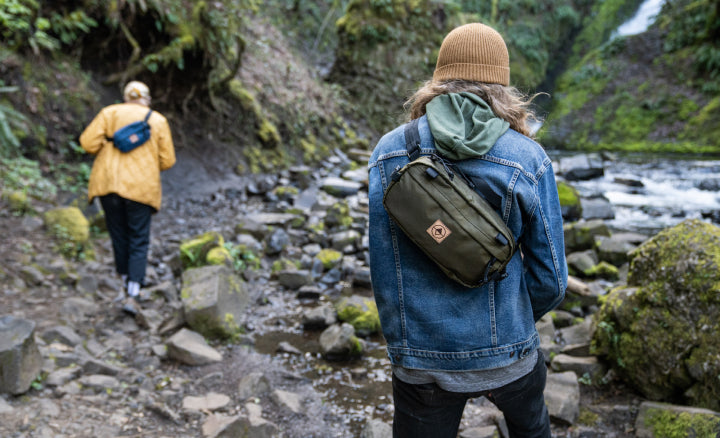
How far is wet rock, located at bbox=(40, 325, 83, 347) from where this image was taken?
374 cm

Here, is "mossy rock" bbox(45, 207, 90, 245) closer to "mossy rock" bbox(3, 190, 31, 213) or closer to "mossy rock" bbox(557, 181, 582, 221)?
"mossy rock" bbox(3, 190, 31, 213)

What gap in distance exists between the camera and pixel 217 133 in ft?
31.9

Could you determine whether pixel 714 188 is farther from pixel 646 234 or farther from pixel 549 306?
pixel 549 306

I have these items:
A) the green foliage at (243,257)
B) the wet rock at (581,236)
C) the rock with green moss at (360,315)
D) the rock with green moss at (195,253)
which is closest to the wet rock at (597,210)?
the wet rock at (581,236)

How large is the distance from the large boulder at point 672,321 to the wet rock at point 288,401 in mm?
2185

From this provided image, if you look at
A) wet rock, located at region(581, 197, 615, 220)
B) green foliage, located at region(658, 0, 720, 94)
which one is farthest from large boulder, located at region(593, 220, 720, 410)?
green foliage, located at region(658, 0, 720, 94)

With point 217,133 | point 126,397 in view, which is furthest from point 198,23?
point 126,397

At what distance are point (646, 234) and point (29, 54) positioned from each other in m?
9.94

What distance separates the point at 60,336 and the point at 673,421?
4.17 metres

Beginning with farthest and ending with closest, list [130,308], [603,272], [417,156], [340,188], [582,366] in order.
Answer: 1. [340,188]
2. [603,272]
3. [130,308]
4. [582,366]
5. [417,156]

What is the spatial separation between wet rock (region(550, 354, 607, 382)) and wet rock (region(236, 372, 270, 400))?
2.15 meters

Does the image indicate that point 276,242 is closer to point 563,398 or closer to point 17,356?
point 17,356

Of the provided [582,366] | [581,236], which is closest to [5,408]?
[582,366]

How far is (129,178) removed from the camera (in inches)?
181
